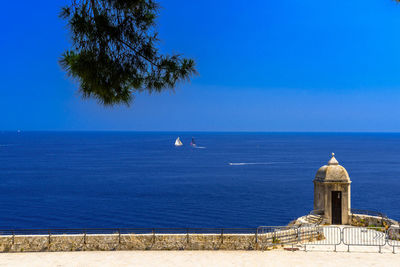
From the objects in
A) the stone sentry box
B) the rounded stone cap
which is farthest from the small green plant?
the rounded stone cap

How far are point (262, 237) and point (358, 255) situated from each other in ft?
11.6

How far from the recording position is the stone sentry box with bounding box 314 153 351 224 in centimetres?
2222

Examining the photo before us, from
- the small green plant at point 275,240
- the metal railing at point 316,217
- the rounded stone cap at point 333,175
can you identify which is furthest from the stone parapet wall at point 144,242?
the rounded stone cap at point 333,175

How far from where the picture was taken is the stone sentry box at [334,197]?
2222 centimetres

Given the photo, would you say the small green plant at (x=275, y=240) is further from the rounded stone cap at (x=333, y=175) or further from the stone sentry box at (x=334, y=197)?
the rounded stone cap at (x=333, y=175)

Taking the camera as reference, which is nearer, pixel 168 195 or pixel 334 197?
pixel 334 197

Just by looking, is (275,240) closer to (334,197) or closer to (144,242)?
(144,242)

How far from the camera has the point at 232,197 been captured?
184 ft

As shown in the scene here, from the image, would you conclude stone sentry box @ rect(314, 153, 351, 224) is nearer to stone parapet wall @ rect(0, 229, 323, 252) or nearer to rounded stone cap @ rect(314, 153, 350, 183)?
rounded stone cap @ rect(314, 153, 350, 183)

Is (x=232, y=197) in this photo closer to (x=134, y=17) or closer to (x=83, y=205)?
(x=83, y=205)

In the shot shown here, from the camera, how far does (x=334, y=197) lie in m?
22.5

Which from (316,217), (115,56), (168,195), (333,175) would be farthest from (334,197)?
(168,195)

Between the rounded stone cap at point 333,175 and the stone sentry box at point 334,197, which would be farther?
the rounded stone cap at point 333,175

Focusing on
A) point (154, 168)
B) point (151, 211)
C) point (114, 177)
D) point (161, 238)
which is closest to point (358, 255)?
point (161, 238)
